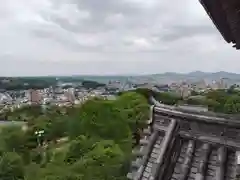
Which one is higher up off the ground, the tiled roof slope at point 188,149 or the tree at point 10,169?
the tiled roof slope at point 188,149

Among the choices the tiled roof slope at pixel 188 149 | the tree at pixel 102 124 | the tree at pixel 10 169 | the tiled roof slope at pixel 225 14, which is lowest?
the tree at pixel 10 169

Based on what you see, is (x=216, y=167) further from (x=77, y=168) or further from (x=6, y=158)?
(x=6, y=158)

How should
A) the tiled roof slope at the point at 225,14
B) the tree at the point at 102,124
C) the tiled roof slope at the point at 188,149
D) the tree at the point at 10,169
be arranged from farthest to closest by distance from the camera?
the tree at the point at 10,169 → the tree at the point at 102,124 → the tiled roof slope at the point at 188,149 → the tiled roof slope at the point at 225,14

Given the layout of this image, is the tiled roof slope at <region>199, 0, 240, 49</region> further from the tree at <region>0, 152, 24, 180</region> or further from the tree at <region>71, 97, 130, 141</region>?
the tree at <region>0, 152, 24, 180</region>

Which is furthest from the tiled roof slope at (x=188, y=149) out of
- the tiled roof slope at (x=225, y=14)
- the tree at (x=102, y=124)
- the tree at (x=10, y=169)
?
the tree at (x=10, y=169)

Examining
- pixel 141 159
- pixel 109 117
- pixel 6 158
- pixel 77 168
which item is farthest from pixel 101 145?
pixel 141 159

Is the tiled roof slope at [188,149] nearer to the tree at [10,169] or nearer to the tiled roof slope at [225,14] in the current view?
the tiled roof slope at [225,14]
